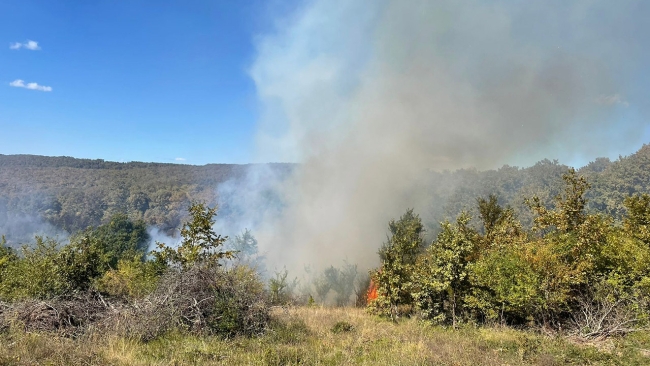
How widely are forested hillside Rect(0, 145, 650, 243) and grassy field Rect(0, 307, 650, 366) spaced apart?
1617 inches

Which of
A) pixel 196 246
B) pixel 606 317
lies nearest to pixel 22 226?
pixel 196 246

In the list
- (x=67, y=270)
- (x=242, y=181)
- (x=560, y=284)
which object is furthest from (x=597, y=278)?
(x=242, y=181)

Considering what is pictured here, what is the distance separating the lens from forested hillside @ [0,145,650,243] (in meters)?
59.1

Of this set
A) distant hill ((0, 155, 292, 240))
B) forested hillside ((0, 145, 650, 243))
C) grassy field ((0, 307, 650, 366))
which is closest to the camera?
grassy field ((0, 307, 650, 366))

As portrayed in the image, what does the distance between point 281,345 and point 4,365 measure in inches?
221

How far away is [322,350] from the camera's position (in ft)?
30.3

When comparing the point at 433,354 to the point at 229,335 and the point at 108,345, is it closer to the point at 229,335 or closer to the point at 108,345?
the point at 229,335

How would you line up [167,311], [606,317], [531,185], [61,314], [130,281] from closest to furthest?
[61,314] → [167,311] → [606,317] → [130,281] → [531,185]

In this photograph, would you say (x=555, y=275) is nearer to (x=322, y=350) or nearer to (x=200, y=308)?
(x=322, y=350)

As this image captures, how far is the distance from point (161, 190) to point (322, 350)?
8424cm

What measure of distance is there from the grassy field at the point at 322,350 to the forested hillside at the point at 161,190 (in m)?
41.1

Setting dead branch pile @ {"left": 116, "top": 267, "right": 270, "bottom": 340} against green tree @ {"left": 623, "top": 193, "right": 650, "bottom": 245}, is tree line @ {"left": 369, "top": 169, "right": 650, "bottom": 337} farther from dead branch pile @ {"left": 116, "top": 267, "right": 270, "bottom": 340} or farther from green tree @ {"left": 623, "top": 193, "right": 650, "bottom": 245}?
dead branch pile @ {"left": 116, "top": 267, "right": 270, "bottom": 340}

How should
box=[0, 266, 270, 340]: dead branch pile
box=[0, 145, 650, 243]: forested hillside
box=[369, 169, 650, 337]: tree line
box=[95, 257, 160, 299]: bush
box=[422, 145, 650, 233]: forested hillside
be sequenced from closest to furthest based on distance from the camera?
box=[0, 266, 270, 340]: dead branch pile
box=[369, 169, 650, 337]: tree line
box=[95, 257, 160, 299]: bush
box=[422, 145, 650, 233]: forested hillside
box=[0, 145, 650, 243]: forested hillside

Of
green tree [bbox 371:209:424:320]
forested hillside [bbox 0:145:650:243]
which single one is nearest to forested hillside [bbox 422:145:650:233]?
forested hillside [bbox 0:145:650:243]
